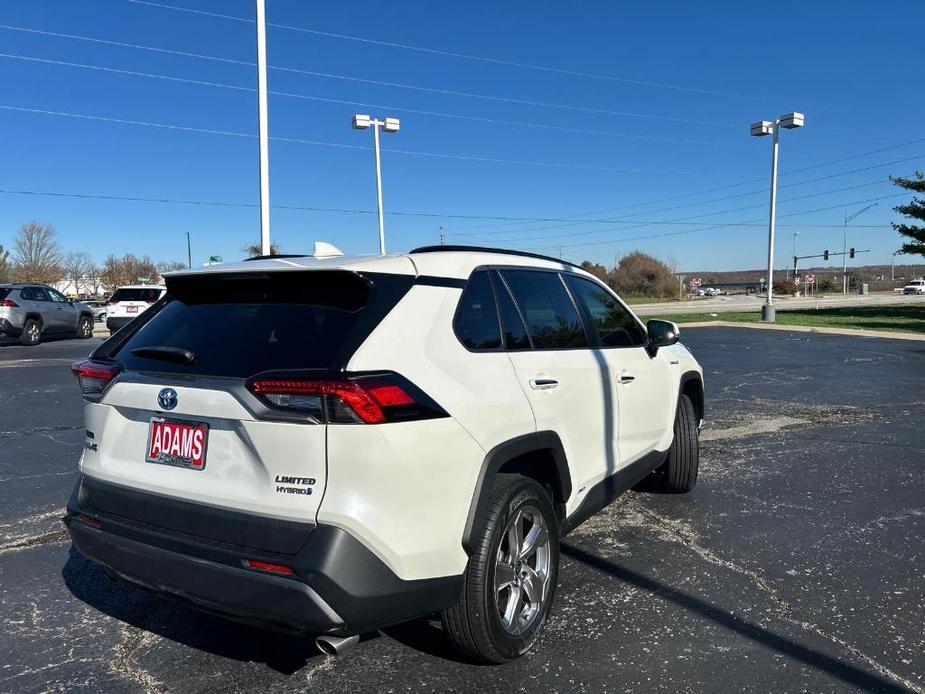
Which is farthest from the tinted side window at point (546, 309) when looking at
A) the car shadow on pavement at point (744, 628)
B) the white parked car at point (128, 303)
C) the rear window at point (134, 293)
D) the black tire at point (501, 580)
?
the rear window at point (134, 293)

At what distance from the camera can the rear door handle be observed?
3.13 metres

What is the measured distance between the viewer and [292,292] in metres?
2.77

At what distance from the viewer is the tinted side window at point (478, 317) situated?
2889 millimetres

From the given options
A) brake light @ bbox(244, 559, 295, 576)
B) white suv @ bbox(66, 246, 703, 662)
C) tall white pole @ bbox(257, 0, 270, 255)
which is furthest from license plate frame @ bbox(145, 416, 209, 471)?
tall white pole @ bbox(257, 0, 270, 255)

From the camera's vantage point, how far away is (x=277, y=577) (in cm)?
233

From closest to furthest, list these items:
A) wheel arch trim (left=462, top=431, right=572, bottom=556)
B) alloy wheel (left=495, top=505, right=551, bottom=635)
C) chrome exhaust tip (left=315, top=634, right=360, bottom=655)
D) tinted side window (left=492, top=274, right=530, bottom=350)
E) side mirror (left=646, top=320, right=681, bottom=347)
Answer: chrome exhaust tip (left=315, top=634, right=360, bottom=655)
wheel arch trim (left=462, top=431, right=572, bottom=556)
alloy wheel (left=495, top=505, right=551, bottom=635)
tinted side window (left=492, top=274, right=530, bottom=350)
side mirror (left=646, top=320, right=681, bottom=347)

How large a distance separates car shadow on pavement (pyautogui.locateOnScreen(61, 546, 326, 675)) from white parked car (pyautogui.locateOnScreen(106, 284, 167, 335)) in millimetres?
18666

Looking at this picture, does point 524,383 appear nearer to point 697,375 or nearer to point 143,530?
point 143,530

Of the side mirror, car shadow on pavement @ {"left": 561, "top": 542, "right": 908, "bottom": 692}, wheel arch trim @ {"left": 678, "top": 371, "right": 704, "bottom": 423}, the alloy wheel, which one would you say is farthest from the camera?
wheel arch trim @ {"left": 678, "top": 371, "right": 704, "bottom": 423}

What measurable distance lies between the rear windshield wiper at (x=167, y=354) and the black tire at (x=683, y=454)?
3.51 metres

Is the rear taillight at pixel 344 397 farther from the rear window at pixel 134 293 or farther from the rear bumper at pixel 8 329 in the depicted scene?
the rear window at pixel 134 293

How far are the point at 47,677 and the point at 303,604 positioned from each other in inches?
55.8

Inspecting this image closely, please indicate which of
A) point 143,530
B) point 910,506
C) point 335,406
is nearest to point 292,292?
point 335,406

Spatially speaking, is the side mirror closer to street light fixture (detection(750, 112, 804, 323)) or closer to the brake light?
the brake light
